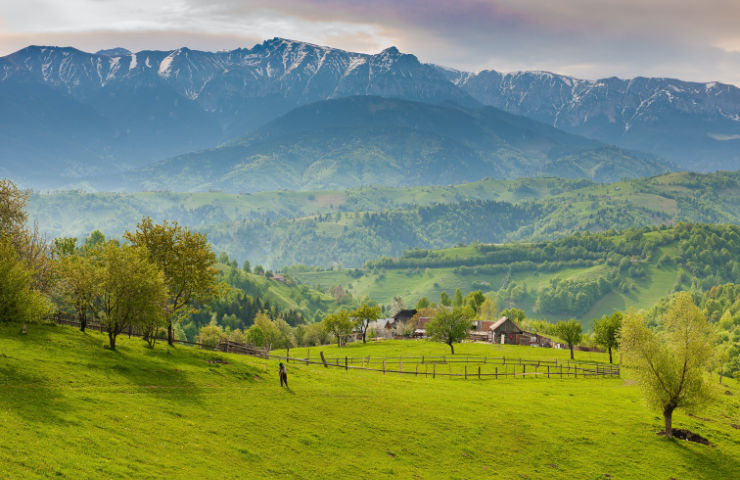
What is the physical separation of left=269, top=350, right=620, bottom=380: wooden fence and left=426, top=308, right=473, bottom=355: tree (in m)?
15.6

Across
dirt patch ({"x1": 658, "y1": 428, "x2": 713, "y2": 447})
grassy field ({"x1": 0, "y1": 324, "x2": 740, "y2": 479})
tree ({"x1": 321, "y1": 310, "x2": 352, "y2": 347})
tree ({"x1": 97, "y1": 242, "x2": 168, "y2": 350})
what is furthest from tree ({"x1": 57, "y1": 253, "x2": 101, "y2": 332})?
tree ({"x1": 321, "y1": 310, "x2": 352, "y2": 347})

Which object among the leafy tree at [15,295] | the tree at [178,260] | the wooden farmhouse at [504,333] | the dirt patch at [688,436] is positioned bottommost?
the dirt patch at [688,436]

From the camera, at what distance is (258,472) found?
4109 cm

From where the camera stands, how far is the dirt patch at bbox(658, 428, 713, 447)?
6631 centimetres

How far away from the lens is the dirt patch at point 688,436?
218 ft

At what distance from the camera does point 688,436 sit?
219 ft

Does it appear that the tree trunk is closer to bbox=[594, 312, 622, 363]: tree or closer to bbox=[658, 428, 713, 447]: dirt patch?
bbox=[658, 428, 713, 447]: dirt patch

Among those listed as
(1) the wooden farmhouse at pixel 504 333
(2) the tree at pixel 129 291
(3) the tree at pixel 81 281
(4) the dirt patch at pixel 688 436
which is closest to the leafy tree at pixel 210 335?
(1) the wooden farmhouse at pixel 504 333

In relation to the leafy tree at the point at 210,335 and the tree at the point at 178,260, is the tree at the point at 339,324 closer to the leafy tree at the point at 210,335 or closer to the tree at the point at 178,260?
the leafy tree at the point at 210,335

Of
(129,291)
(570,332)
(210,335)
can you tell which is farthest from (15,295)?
(210,335)

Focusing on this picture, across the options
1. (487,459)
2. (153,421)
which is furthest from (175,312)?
(487,459)

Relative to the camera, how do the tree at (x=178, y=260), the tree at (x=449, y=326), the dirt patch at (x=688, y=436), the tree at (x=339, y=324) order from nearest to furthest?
the dirt patch at (x=688, y=436) → the tree at (x=178, y=260) → the tree at (x=449, y=326) → the tree at (x=339, y=324)

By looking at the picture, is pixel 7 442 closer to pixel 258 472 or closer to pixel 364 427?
pixel 258 472

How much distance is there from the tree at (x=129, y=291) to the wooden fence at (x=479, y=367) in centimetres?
3129
